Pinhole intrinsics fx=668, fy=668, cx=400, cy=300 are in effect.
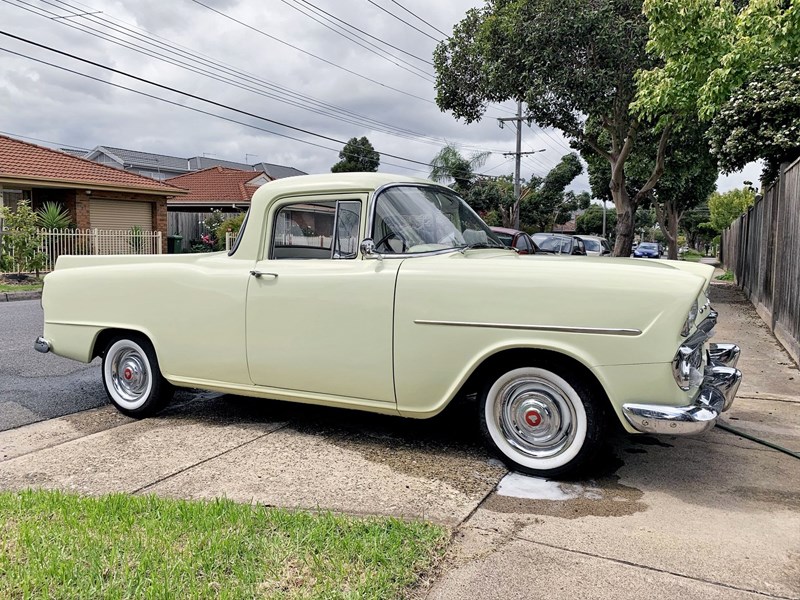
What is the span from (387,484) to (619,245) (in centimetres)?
1772

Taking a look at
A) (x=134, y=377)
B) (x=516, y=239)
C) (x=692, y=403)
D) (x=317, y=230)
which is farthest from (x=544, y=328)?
(x=516, y=239)

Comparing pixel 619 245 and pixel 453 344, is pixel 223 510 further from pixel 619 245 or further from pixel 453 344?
pixel 619 245

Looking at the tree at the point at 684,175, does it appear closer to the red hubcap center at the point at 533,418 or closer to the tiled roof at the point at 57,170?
the red hubcap center at the point at 533,418

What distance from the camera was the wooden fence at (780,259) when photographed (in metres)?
7.65

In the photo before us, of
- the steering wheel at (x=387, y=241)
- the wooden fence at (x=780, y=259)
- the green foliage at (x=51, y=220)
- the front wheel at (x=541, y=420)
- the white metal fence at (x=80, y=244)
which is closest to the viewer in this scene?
the front wheel at (x=541, y=420)

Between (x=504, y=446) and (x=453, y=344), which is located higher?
(x=453, y=344)

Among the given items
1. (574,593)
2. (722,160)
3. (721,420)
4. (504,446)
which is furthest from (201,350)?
Result: (722,160)

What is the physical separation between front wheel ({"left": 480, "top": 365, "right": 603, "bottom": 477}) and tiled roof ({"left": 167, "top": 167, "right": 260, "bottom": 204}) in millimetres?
29104

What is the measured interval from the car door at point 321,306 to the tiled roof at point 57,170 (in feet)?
65.0

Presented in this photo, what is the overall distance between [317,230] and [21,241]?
48.4 ft

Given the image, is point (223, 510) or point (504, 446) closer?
point (223, 510)

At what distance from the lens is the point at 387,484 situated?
12.1 feet

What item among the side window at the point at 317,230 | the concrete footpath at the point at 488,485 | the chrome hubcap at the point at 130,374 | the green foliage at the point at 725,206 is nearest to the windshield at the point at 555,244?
the concrete footpath at the point at 488,485

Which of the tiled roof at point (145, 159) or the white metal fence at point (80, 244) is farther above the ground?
the tiled roof at point (145, 159)
